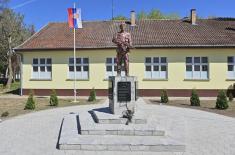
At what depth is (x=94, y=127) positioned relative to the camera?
991cm

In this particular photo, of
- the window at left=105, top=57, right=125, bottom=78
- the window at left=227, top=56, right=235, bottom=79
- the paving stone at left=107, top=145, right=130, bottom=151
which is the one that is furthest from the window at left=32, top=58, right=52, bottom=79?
the paving stone at left=107, top=145, right=130, bottom=151

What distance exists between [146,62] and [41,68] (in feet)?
29.3

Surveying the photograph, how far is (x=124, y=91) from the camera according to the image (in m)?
12.0

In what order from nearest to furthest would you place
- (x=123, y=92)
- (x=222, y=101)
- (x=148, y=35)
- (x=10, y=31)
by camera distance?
(x=123, y=92)
(x=222, y=101)
(x=148, y=35)
(x=10, y=31)

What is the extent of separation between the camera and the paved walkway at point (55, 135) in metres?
8.23

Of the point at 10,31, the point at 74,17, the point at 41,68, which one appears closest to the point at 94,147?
the point at 74,17

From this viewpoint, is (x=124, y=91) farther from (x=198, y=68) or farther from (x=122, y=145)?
(x=198, y=68)

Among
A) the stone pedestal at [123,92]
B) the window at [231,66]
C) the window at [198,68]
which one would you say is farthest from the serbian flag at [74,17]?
the window at [231,66]

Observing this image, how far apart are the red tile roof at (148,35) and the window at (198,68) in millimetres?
1299

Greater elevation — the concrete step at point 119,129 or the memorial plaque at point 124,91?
the memorial plaque at point 124,91

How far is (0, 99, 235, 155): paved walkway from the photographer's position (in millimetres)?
8234

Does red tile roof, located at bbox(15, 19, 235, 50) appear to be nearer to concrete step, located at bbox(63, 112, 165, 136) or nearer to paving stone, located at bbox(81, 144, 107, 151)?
concrete step, located at bbox(63, 112, 165, 136)

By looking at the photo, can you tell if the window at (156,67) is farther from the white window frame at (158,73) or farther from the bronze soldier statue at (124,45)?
the bronze soldier statue at (124,45)

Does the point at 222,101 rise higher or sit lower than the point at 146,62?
lower
